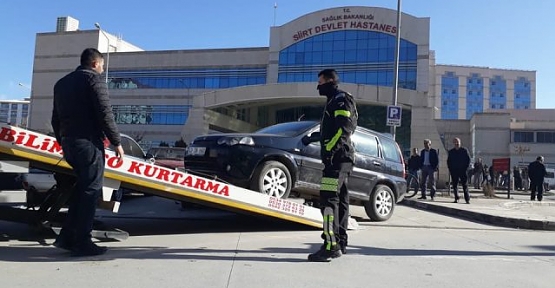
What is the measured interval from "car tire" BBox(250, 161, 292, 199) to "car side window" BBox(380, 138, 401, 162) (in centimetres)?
252

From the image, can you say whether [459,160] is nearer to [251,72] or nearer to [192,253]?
[192,253]

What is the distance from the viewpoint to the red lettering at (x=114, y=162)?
5402 mm

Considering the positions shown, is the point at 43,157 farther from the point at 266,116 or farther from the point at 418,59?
the point at 418,59

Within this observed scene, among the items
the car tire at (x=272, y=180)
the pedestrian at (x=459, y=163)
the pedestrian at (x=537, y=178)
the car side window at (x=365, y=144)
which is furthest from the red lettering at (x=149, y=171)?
the pedestrian at (x=537, y=178)

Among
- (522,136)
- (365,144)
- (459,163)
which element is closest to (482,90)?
(522,136)

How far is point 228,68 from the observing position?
58562mm

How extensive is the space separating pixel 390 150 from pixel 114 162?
18.1 feet

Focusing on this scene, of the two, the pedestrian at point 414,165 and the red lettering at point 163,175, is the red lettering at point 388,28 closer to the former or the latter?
the pedestrian at point 414,165

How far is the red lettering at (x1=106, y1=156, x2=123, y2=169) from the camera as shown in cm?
540

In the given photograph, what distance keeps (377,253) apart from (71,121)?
11.9 ft

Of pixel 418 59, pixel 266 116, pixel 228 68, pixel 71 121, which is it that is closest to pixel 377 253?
pixel 71 121

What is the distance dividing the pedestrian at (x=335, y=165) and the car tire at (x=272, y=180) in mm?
1920

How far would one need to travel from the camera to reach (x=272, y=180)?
282 inches

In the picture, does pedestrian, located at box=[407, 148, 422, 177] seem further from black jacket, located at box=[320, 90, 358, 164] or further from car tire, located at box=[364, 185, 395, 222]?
black jacket, located at box=[320, 90, 358, 164]
